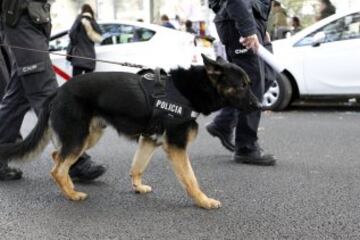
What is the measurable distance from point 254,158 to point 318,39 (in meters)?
4.09

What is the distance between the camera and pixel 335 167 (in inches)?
210

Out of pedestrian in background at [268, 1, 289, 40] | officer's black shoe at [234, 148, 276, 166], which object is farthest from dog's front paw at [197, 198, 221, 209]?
pedestrian in background at [268, 1, 289, 40]

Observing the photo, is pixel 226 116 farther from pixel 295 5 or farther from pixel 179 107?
pixel 295 5

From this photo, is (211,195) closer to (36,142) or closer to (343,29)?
(36,142)

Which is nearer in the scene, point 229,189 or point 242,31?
point 229,189

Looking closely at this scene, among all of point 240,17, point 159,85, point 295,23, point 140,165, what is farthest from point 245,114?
point 295,23

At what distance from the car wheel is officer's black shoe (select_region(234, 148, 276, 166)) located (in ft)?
12.2

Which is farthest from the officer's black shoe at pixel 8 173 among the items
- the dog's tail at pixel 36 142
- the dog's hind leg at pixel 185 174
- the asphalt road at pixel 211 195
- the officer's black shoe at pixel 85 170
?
the dog's hind leg at pixel 185 174

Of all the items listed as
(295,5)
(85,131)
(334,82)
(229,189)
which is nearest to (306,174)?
(229,189)

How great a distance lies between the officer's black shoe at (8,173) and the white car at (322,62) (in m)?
4.99

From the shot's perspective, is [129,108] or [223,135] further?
[223,135]

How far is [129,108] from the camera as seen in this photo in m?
4.11

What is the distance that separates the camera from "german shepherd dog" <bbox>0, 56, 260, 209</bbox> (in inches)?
161

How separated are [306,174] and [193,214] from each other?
150cm
